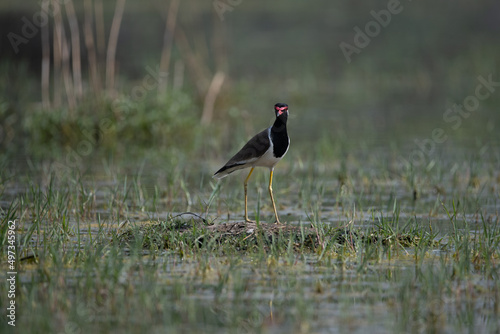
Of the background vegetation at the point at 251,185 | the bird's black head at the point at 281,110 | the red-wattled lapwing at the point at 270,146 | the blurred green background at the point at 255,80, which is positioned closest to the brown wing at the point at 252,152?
the red-wattled lapwing at the point at 270,146

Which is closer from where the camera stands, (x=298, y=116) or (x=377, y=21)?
(x=298, y=116)

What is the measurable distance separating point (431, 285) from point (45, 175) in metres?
6.35

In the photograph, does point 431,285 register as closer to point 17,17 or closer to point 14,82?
point 14,82

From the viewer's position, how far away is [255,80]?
20.6m

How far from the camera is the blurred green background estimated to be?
1342cm

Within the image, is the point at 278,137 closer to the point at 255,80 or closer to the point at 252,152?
the point at 252,152

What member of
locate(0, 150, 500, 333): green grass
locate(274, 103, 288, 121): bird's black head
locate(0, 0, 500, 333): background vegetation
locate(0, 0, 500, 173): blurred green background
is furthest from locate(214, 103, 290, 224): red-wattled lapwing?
locate(0, 0, 500, 173): blurred green background

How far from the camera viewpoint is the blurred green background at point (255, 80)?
44.0 ft

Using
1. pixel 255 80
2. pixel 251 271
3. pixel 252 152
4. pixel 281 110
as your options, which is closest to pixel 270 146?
pixel 252 152

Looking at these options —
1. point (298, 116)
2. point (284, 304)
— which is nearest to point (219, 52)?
point (298, 116)

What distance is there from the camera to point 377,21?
94.4 ft

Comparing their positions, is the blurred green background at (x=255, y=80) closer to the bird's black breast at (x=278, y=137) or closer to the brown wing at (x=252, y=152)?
the brown wing at (x=252, y=152)

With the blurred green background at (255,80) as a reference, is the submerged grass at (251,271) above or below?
below

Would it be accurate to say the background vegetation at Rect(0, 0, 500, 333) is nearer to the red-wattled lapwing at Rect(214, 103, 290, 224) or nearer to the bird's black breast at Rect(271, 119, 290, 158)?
the red-wattled lapwing at Rect(214, 103, 290, 224)
